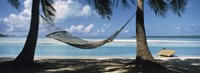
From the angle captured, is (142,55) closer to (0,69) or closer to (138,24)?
(138,24)

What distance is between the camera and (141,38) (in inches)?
303

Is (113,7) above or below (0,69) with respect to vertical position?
above

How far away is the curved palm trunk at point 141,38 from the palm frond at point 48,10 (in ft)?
7.37

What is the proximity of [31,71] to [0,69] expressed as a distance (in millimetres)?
645

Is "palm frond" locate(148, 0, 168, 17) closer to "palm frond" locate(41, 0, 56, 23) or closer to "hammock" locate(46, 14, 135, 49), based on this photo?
"hammock" locate(46, 14, 135, 49)

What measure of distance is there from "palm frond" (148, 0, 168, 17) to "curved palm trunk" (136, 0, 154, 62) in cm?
59

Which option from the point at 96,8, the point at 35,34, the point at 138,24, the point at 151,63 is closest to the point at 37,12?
the point at 35,34

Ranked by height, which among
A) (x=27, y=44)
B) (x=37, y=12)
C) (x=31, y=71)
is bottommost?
(x=31, y=71)

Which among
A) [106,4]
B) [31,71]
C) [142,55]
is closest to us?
[31,71]

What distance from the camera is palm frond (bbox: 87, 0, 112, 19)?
8.27 meters

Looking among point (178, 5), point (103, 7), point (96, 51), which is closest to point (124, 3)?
point (103, 7)

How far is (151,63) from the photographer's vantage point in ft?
24.5

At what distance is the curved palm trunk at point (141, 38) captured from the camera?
760cm

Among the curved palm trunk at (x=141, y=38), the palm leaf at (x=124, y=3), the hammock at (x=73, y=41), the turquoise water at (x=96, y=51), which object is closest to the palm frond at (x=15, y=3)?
the hammock at (x=73, y=41)
